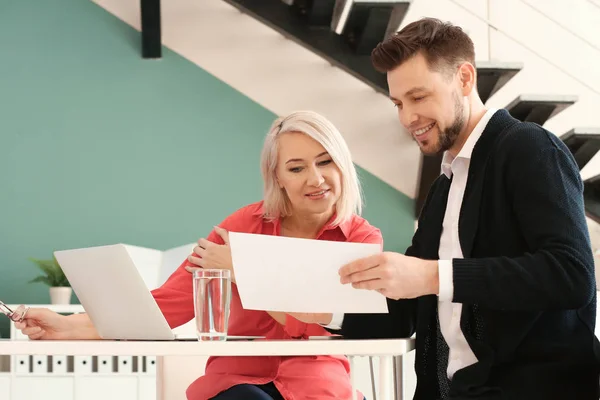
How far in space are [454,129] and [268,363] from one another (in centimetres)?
65

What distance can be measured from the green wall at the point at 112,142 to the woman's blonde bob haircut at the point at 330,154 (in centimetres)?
Answer: 243

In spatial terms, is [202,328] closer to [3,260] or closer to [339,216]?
[339,216]

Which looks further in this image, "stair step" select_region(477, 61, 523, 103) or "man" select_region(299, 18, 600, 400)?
"stair step" select_region(477, 61, 523, 103)

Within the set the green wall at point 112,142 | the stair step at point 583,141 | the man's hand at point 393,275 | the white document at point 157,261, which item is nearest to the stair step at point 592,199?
the stair step at point 583,141

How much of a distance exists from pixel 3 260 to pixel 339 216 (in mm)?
2975

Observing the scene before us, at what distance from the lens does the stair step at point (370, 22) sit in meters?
3.63

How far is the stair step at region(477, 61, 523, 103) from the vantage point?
11.9 feet

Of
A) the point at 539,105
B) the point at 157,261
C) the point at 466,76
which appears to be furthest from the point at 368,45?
the point at 466,76

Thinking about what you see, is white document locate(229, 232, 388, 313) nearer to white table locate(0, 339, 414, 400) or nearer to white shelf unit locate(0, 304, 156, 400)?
white table locate(0, 339, 414, 400)

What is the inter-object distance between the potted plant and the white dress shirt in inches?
108

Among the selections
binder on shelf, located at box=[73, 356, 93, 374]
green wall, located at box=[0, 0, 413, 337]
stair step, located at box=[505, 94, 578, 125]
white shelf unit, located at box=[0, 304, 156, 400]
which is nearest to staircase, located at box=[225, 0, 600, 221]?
stair step, located at box=[505, 94, 578, 125]

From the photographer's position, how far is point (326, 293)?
140 cm

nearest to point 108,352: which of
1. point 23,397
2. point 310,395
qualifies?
point 310,395

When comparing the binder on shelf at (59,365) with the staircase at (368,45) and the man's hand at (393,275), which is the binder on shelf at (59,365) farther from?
the man's hand at (393,275)
